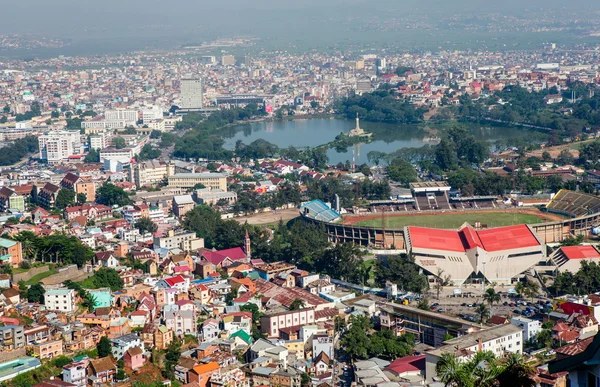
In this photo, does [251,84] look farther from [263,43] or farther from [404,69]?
[263,43]

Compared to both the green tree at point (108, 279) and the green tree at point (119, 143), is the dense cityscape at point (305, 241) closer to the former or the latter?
the green tree at point (108, 279)

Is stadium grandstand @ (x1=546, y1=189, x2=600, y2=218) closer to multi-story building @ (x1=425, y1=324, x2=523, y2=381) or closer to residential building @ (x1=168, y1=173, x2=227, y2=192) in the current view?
multi-story building @ (x1=425, y1=324, x2=523, y2=381)

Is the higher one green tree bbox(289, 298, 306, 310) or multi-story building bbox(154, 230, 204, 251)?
green tree bbox(289, 298, 306, 310)

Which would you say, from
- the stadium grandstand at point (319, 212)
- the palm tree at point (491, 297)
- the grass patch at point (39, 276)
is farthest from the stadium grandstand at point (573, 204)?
the grass patch at point (39, 276)

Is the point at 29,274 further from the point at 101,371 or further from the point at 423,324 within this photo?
the point at 423,324

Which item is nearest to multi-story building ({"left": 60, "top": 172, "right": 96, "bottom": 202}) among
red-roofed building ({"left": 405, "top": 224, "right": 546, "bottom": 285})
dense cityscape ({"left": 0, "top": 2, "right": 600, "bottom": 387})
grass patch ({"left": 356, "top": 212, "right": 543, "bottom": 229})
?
dense cityscape ({"left": 0, "top": 2, "right": 600, "bottom": 387})

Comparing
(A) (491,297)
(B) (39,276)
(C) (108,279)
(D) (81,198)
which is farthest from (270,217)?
(A) (491,297)
